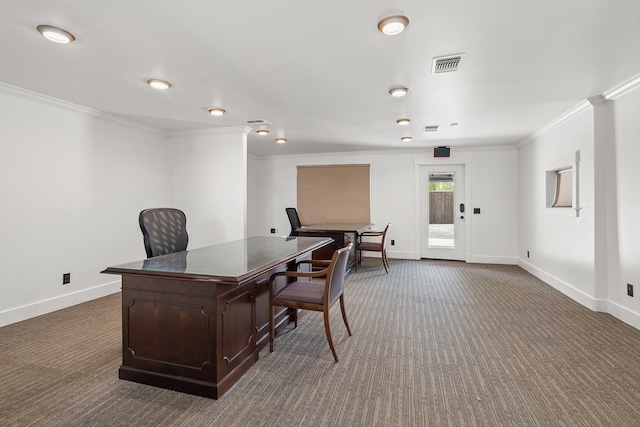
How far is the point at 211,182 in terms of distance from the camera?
195 inches

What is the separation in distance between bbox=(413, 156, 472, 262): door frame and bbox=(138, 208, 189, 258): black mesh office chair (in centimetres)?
486

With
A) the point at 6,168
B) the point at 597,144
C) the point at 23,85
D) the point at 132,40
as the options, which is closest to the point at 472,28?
the point at 132,40

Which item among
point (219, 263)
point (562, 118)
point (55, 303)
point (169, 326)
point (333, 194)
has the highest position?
point (562, 118)

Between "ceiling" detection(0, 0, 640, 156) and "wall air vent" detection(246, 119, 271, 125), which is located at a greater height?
"wall air vent" detection(246, 119, 271, 125)

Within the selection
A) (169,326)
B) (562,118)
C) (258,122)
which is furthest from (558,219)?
(169,326)

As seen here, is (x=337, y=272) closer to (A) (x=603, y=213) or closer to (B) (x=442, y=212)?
(A) (x=603, y=213)

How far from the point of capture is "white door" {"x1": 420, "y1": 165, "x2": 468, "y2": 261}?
649cm

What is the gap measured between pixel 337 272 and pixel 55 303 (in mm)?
3319

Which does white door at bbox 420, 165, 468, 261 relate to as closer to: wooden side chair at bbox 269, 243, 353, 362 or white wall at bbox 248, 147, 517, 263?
white wall at bbox 248, 147, 517, 263

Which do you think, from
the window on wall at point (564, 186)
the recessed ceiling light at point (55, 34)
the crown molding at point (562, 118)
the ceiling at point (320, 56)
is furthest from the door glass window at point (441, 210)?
the recessed ceiling light at point (55, 34)

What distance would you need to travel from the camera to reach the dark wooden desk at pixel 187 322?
1.92 m

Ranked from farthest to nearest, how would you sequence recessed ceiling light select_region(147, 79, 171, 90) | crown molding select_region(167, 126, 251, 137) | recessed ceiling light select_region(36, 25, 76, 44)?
crown molding select_region(167, 126, 251, 137) < recessed ceiling light select_region(147, 79, 171, 90) < recessed ceiling light select_region(36, 25, 76, 44)

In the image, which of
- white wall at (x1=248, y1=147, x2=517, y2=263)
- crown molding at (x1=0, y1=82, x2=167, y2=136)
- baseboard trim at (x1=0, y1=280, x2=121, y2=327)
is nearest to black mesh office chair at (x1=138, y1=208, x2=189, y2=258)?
baseboard trim at (x1=0, y1=280, x2=121, y2=327)

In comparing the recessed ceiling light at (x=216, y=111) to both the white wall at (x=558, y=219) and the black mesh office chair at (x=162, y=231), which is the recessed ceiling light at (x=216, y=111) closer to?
the black mesh office chair at (x=162, y=231)
